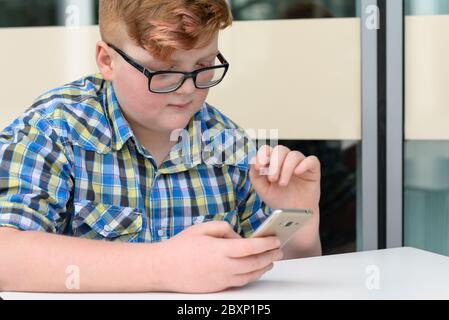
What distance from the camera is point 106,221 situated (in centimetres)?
131

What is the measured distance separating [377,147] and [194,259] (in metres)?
1.00

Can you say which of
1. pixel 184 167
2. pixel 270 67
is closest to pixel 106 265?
pixel 184 167

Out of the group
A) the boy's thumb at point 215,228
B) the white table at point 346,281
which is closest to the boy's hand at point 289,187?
the white table at point 346,281

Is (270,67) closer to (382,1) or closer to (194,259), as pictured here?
(382,1)

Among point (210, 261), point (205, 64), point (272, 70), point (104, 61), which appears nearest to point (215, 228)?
point (210, 261)

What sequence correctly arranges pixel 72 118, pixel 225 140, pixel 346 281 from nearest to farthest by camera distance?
pixel 346 281, pixel 72 118, pixel 225 140

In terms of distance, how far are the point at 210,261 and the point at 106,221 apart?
344mm

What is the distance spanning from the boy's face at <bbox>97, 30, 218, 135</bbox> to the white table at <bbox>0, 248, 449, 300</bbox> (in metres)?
0.32

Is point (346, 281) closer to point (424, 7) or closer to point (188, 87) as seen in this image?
point (188, 87)

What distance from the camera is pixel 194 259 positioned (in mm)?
1034

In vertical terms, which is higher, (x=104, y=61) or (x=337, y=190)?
(x=104, y=61)

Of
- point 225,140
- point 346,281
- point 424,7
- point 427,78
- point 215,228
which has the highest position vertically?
point 424,7

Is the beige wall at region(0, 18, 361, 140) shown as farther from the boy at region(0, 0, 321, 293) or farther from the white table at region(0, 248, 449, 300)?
the white table at region(0, 248, 449, 300)
